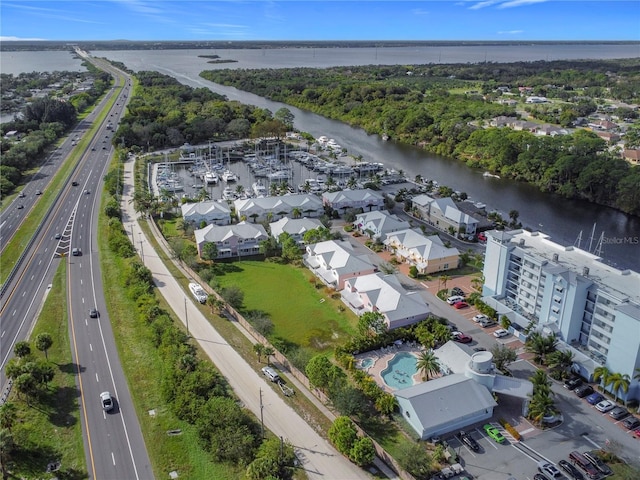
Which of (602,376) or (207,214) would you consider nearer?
(602,376)

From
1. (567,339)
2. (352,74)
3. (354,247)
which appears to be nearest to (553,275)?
(567,339)

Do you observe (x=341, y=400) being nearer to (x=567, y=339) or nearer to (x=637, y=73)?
(x=567, y=339)

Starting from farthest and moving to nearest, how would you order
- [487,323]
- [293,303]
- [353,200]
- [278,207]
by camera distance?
[353,200]
[278,207]
[293,303]
[487,323]

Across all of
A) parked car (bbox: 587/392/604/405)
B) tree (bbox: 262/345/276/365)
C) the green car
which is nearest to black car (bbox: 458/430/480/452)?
the green car

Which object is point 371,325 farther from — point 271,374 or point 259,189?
point 259,189

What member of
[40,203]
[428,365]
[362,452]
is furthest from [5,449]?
[40,203]

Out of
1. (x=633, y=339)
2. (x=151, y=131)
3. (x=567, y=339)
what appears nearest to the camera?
(x=633, y=339)

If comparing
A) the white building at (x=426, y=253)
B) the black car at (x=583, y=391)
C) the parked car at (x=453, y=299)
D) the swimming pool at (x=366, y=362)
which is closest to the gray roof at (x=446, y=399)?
the swimming pool at (x=366, y=362)
